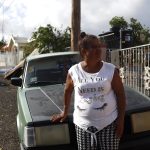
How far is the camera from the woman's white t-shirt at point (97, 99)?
4.00m

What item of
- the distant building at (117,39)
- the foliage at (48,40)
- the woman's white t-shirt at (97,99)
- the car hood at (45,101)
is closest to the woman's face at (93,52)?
the woman's white t-shirt at (97,99)

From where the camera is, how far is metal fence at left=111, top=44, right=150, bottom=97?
10891 millimetres

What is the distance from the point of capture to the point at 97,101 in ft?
13.1

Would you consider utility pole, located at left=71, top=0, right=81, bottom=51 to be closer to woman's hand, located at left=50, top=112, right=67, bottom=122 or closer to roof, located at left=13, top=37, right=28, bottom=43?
woman's hand, located at left=50, top=112, right=67, bottom=122

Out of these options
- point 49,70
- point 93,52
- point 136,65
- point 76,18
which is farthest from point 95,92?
point 76,18

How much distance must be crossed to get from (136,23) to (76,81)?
37.8 meters

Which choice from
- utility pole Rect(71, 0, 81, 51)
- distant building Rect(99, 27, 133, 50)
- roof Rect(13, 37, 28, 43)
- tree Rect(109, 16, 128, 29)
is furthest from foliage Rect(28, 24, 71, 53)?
roof Rect(13, 37, 28, 43)

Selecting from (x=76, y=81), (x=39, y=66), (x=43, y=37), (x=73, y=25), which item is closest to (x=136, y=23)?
(x=43, y=37)

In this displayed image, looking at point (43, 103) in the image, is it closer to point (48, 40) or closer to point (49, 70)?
point (49, 70)

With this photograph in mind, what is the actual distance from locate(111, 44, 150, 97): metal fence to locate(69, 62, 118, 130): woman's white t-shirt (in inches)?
266

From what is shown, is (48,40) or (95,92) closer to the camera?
(95,92)

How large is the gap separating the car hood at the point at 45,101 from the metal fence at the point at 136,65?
477cm

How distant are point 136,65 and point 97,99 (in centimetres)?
780

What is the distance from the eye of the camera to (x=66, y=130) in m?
4.86
